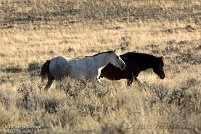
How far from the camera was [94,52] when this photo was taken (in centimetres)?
2545

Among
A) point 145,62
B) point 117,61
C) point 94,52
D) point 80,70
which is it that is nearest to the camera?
point 80,70

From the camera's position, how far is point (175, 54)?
22844 mm

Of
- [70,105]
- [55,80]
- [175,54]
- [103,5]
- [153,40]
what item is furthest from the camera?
[103,5]

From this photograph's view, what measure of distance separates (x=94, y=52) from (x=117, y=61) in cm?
1187

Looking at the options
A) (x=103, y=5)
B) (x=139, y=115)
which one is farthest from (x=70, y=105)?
(x=103, y=5)

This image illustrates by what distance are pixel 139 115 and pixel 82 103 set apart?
66.4 inches

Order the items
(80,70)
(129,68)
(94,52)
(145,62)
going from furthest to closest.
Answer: (94,52), (145,62), (129,68), (80,70)

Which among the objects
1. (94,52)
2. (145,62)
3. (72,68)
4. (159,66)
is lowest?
(94,52)

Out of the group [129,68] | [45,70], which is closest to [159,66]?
[129,68]

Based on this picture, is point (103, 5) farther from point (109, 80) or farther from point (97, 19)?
point (109, 80)

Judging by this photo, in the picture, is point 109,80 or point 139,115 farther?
point 109,80

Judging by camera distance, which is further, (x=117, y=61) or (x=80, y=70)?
(x=117, y=61)

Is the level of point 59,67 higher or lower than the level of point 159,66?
higher

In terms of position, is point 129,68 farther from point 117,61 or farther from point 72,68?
point 72,68
